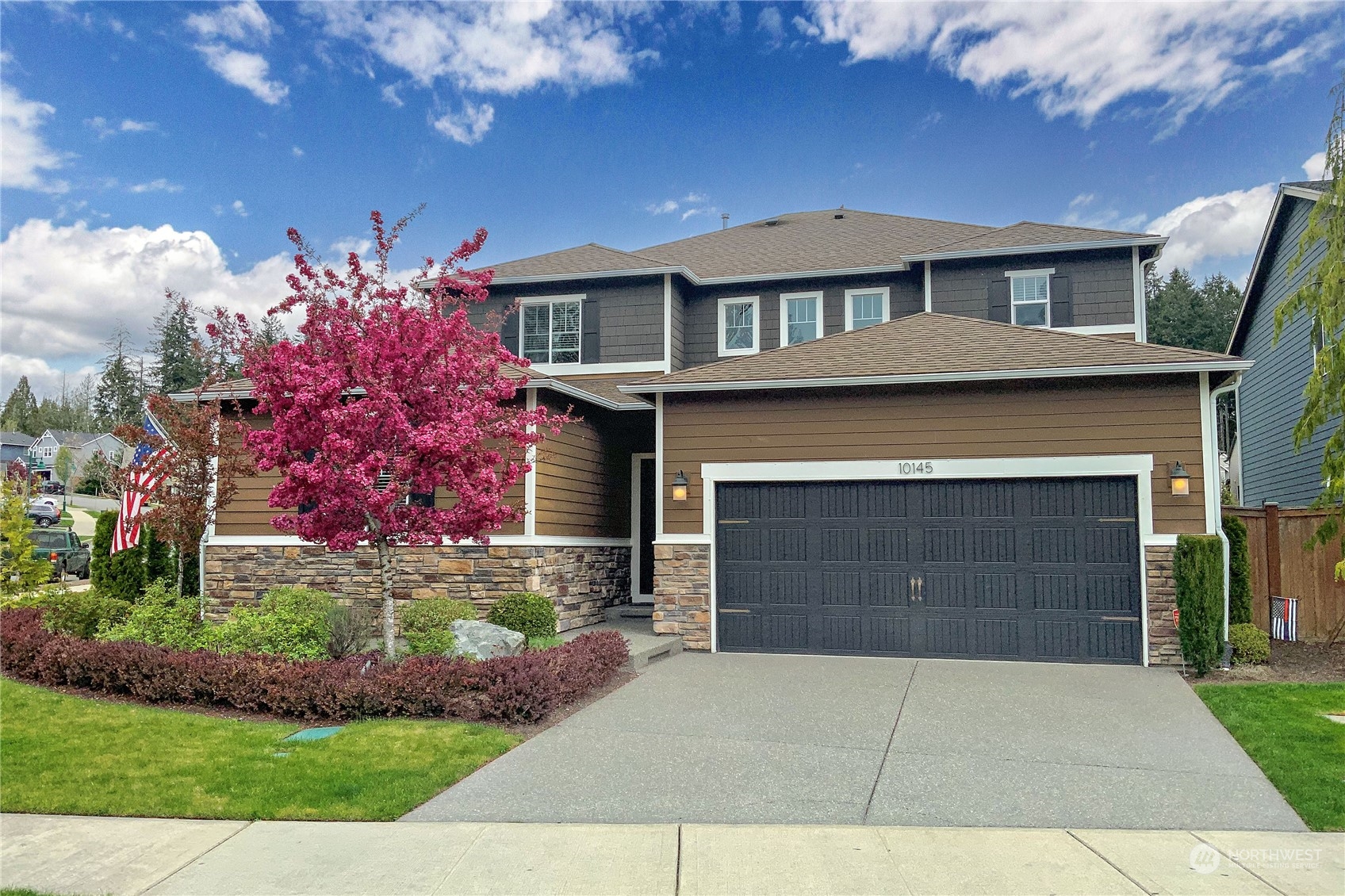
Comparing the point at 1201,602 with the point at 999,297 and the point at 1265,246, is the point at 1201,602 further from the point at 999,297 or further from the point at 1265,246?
the point at 1265,246

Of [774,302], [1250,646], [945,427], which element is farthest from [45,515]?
[1250,646]

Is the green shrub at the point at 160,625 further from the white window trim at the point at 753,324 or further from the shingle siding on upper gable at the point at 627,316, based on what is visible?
the white window trim at the point at 753,324

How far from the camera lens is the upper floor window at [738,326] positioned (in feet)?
55.5

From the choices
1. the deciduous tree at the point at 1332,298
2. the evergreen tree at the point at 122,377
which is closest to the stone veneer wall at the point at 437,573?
the deciduous tree at the point at 1332,298

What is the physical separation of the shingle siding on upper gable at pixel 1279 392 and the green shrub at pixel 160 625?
1626 cm

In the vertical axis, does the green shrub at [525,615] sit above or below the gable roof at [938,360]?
below

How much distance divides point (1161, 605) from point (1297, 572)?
2587mm

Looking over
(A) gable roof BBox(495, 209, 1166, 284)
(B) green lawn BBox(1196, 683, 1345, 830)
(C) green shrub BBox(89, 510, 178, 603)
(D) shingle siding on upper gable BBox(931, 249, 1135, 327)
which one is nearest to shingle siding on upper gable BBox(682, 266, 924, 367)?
(A) gable roof BBox(495, 209, 1166, 284)

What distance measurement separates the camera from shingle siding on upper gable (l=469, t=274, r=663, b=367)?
1627 cm

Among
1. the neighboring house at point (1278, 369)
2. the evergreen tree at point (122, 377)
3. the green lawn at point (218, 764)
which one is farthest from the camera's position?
the evergreen tree at point (122, 377)

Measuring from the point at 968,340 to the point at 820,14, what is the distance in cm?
563

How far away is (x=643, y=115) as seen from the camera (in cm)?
1741

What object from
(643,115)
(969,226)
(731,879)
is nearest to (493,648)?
(731,879)

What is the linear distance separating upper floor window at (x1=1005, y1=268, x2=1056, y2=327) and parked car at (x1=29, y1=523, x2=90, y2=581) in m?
23.5
